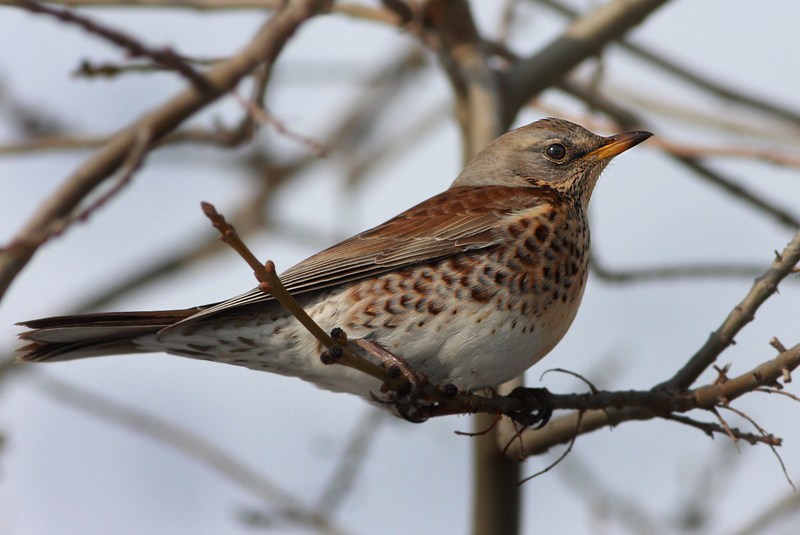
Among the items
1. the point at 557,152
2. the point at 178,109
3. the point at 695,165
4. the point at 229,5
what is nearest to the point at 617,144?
the point at 557,152

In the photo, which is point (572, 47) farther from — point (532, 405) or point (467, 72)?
point (532, 405)

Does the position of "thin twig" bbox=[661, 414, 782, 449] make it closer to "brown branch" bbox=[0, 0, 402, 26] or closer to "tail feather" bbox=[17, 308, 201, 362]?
"tail feather" bbox=[17, 308, 201, 362]

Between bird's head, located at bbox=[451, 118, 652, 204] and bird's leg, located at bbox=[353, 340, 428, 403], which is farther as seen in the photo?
bird's head, located at bbox=[451, 118, 652, 204]

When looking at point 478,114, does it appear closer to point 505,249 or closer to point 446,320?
point 505,249

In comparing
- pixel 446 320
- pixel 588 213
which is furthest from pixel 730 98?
pixel 446 320

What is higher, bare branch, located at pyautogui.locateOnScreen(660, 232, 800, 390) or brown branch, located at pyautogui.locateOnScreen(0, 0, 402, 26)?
brown branch, located at pyautogui.locateOnScreen(0, 0, 402, 26)

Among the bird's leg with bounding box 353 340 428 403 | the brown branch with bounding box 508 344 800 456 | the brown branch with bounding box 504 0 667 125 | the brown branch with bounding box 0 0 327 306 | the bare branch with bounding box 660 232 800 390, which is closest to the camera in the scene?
the brown branch with bounding box 508 344 800 456

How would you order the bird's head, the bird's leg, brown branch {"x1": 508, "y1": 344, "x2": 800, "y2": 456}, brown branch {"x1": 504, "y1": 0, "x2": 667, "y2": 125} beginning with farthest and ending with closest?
brown branch {"x1": 504, "y1": 0, "x2": 667, "y2": 125} < the bird's head < the bird's leg < brown branch {"x1": 508, "y1": 344, "x2": 800, "y2": 456}

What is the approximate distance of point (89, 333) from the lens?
4.62 metres

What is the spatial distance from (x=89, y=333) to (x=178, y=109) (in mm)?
1696

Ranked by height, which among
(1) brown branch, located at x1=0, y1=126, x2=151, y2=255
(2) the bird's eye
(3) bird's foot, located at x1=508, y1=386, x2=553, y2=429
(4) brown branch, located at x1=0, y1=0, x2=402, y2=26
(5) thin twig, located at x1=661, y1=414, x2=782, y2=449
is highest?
(4) brown branch, located at x1=0, y1=0, x2=402, y2=26

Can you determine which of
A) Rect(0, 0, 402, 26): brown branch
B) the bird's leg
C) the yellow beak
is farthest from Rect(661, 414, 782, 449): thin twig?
Rect(0, 0, 402, 26): brown branch

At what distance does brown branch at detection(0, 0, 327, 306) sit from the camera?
16.4 feet

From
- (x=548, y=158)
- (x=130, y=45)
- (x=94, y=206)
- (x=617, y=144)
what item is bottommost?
(x=94, y=206)
